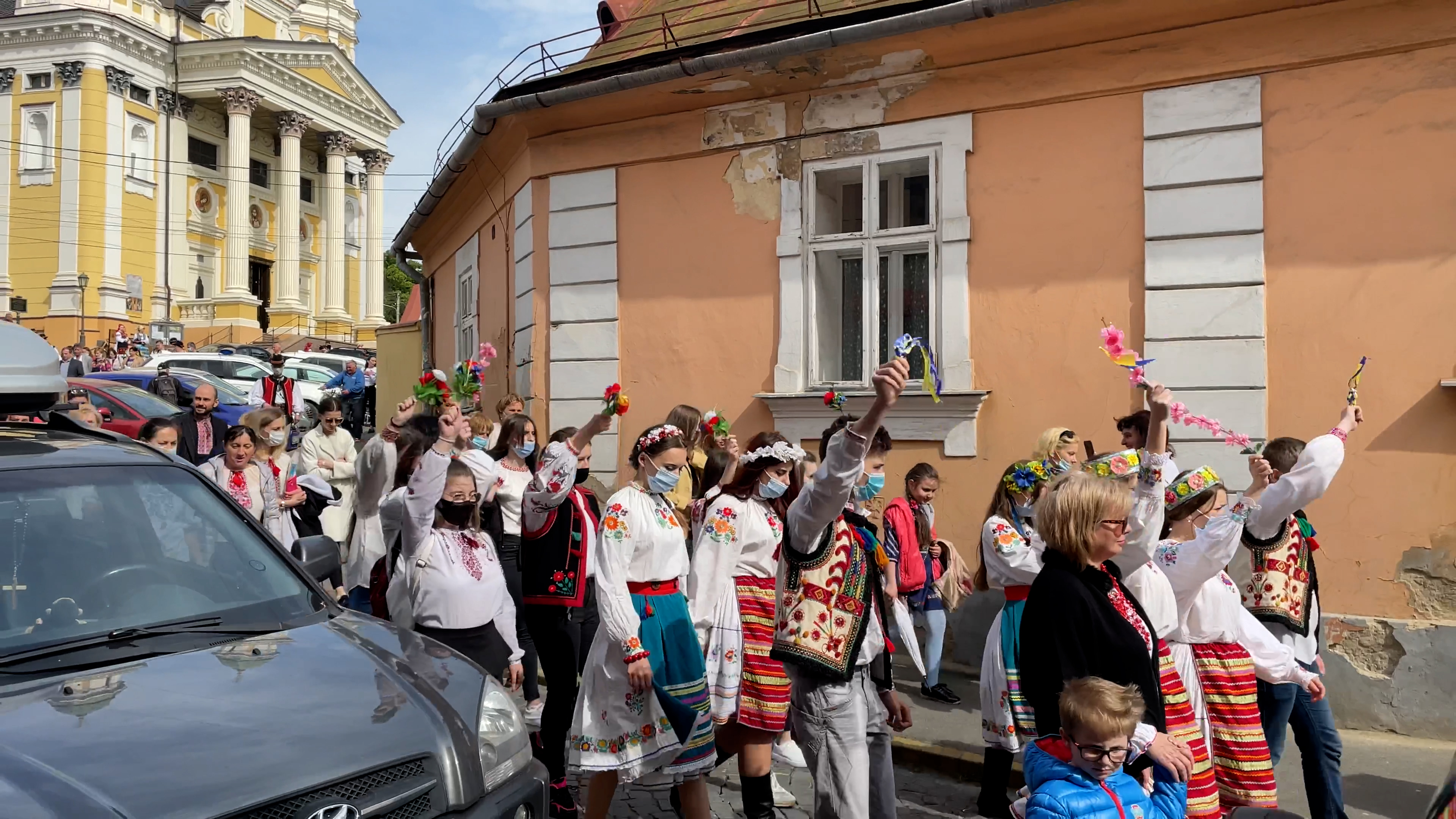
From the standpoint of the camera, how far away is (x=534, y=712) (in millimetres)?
6828

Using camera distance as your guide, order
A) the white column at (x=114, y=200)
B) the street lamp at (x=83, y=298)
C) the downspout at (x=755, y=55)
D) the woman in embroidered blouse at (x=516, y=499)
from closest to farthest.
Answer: the woman in embroidered blouse at (x=516, y=499) < the downspout at (x=755, y=55) < the street lamp at (x=83, y=298) < the white column at (x=114, y=200)

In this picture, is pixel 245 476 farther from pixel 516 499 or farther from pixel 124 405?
pixel 124 405

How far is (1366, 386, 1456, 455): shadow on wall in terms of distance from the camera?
255 inches

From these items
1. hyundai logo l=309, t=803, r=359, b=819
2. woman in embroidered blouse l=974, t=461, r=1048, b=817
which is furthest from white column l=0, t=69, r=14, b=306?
hyundai logo l=309, t=803, r=359, b=819

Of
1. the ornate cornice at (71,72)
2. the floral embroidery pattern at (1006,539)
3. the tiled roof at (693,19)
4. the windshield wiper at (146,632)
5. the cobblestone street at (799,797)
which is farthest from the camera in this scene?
the ornate cornice at (71,72)

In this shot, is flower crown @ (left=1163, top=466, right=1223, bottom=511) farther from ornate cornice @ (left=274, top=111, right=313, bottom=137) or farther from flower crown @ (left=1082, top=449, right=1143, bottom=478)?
ornate cornice @ (left=274, top=111, right=313, bottom=137)

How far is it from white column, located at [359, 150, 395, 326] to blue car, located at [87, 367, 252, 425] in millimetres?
36068

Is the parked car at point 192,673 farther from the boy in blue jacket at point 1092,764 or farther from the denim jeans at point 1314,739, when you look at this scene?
the denim jeans at point 1314,739

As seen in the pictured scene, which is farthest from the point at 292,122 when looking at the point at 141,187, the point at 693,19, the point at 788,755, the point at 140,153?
the point at 788,755

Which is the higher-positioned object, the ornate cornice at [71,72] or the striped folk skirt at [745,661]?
the ornate cornice at [71,72]

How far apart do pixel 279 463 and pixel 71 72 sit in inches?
1681

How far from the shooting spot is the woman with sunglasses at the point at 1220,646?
407 centimetres

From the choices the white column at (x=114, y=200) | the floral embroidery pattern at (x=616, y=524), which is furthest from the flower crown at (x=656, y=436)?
the white column at (x=114, y=200)

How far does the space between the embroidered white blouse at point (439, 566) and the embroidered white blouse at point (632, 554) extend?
0.74 meters
